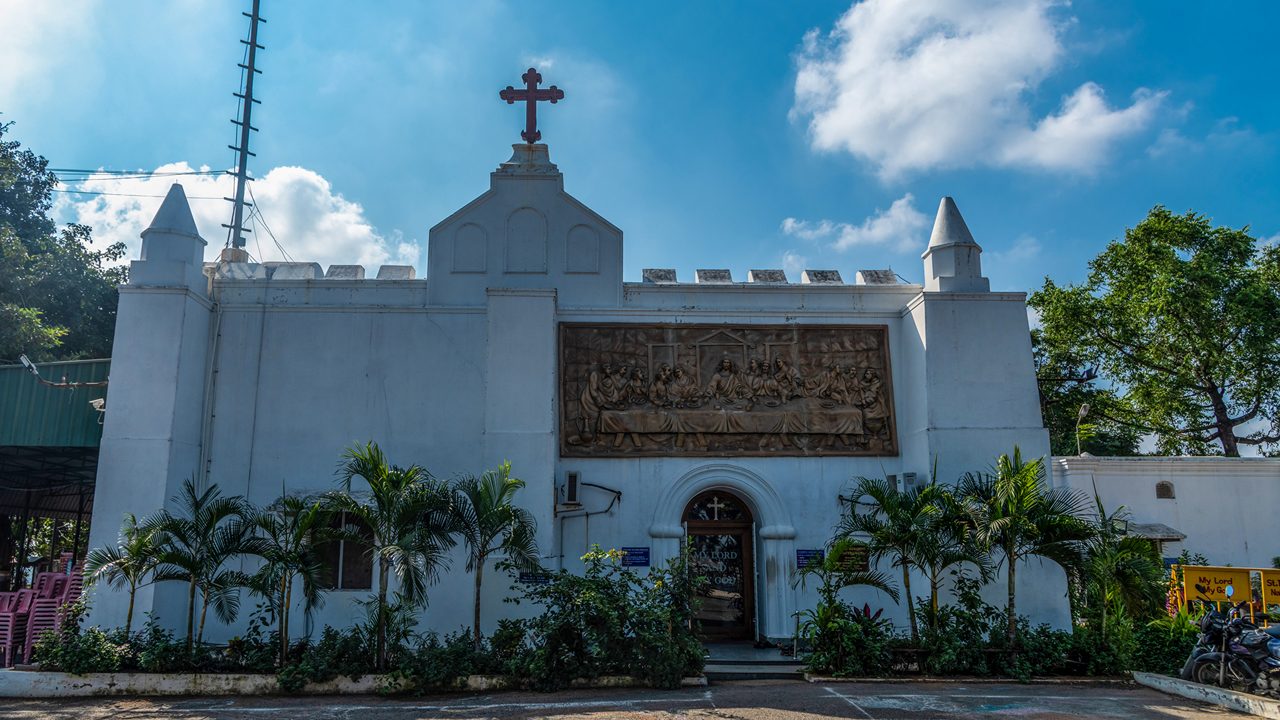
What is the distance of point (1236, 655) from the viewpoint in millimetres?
9742

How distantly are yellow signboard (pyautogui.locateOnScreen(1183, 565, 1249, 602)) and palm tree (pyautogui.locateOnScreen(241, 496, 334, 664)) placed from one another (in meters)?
12.3

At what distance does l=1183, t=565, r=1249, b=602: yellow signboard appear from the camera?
12.7 m

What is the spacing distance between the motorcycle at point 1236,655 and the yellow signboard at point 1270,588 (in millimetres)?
2898

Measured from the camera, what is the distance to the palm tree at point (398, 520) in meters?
10.5

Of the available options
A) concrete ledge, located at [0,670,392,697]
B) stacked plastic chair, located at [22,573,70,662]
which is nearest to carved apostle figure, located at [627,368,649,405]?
concrete ledge, located at [0,670,392,697]

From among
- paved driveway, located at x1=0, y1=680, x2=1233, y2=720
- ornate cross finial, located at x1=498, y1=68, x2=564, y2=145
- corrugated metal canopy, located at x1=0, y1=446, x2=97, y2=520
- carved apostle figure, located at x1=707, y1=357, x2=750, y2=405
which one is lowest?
paved driveway, located at x1=0, y1=680, x2=1233, y2=720

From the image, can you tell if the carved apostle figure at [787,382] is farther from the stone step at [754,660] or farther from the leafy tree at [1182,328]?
the leafy tree at [1182,328]

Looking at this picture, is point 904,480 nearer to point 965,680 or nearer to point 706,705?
point 965,680

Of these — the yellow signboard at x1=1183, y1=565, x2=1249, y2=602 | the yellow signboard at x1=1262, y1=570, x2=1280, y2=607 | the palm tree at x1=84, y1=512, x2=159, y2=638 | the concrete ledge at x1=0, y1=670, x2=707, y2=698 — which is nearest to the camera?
the concrete ledge at x1=0, y1=670, x2=707, y2=698

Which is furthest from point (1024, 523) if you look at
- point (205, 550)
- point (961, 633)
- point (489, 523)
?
point (205, 550)

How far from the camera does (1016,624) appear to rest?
11945mm

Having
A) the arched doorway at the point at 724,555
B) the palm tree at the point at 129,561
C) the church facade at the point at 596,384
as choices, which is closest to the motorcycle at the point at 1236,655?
the church facade at the point at 596,384

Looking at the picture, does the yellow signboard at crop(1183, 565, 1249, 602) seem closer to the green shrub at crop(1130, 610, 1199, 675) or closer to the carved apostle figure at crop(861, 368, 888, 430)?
the green shrub at crop(1130, 610, 1199, 675)

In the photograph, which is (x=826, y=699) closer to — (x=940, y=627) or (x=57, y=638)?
(x=940, y=627)
